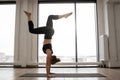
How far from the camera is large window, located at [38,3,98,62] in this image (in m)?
7.82

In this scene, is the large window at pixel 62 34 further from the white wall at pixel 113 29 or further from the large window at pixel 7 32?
the white wall at pixel 113 29

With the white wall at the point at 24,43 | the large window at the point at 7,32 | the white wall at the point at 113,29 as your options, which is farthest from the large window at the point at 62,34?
the white wall at the point at 113,29

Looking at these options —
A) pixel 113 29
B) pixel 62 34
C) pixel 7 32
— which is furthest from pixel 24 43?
pixel 113 29

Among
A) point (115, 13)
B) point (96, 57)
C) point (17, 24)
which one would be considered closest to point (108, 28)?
point (115, 13)

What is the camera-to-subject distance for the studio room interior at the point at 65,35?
7246 millimetres

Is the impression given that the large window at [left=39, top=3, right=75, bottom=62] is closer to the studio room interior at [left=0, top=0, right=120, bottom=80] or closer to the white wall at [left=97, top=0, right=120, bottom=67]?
the studio room interior at [left=0, top=0, right=120, bottom=80]

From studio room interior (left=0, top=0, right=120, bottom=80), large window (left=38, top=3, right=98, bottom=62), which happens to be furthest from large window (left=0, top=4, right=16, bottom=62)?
large window (left=38, top=3, right=98, bottom=62)

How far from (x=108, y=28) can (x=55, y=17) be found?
150 inches

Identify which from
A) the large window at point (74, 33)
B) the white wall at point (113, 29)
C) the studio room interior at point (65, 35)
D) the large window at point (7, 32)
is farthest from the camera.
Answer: the large window at point (7, 32)

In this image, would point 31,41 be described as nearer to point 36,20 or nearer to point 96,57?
point 36,20

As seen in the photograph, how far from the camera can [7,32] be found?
8141 millimetres

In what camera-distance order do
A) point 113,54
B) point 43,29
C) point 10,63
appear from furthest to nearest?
point 10,63
point 113,54
point 43,29

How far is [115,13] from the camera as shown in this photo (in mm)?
7301

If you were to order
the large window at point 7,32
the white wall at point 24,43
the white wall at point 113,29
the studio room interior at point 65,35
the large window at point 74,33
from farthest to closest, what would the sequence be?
the large window at point 7,32, the large window at point 74,33, the white wall at point 24,43, the studio room interior at point 65,35, the white wall at point 113,29
